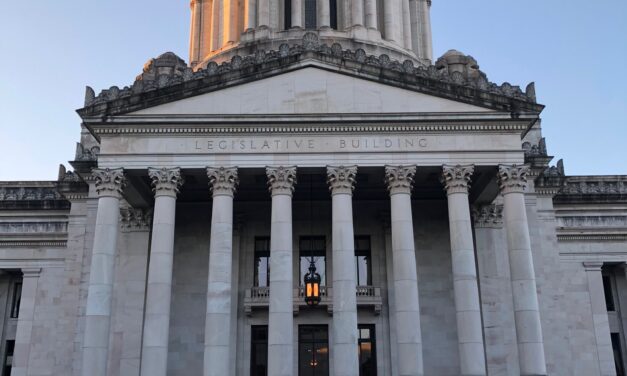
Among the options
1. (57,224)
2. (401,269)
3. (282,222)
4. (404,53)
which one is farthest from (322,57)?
(57,224)

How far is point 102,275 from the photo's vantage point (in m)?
26.4

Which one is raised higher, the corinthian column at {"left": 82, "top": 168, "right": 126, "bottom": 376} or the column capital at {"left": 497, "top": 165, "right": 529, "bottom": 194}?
the column capital at {"left": 497, "top": 165, "right": 529, "bottom": 194}

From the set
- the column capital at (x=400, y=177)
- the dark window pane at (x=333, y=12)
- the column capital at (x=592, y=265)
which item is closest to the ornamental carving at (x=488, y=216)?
the column capital at (x=400, y=177)

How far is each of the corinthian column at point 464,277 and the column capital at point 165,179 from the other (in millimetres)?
11112

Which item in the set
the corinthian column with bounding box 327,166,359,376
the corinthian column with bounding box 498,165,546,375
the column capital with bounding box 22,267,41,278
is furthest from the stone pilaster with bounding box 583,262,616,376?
the column capital with bounding box 22,267,41,278

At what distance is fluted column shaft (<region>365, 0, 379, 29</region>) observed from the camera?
144 feet

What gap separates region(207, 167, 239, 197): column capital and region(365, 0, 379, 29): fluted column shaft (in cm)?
2009

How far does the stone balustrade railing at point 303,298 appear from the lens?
31.2 m

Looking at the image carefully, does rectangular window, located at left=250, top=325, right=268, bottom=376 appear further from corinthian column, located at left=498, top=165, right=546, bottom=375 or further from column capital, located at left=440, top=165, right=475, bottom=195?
corinthian column, located at left=498, top=165, right=546, bottom=375

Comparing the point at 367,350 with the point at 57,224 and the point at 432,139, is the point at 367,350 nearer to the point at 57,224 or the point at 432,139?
the point at 432,139

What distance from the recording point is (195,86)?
2861 centimetres

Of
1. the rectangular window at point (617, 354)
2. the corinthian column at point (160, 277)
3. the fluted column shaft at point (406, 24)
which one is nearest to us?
the corinthian column at point (160, 277)

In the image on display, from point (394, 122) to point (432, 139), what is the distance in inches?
70.0

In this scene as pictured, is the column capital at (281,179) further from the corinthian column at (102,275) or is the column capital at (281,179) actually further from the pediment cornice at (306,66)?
the corinthian column at (102,275)
